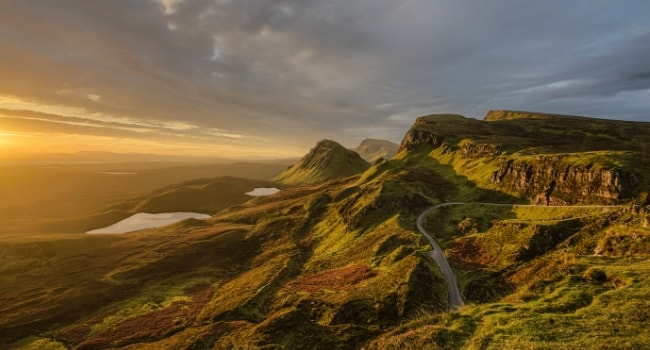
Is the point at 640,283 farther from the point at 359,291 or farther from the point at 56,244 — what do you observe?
the point at 56,244

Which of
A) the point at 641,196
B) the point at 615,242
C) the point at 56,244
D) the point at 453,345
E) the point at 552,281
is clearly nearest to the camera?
the point at 453,345

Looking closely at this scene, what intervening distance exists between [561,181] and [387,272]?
198ft

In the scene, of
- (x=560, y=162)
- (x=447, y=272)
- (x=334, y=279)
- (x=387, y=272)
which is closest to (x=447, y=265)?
(x=447, y=272)

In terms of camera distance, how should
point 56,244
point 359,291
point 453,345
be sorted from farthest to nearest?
point 56,244 → point 359,291 → point 453,345

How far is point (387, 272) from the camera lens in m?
63.2

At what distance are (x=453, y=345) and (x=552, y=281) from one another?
77.6 feet

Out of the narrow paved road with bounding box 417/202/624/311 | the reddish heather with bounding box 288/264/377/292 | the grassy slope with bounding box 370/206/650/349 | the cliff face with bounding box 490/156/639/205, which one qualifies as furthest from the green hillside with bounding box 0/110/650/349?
the narrow paved road with bounding box 417/202/624/311

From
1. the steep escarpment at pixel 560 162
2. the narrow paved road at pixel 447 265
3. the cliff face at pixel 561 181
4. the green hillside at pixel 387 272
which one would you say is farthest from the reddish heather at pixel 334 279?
the steep escarpment at pixel 560 162

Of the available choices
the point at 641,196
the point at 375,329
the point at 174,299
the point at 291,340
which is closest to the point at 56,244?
the point at 174,299

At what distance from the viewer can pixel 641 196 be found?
230 ft

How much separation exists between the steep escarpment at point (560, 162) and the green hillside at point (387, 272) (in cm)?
58

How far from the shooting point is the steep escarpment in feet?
251

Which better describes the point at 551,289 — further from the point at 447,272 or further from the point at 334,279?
the point at 334,279

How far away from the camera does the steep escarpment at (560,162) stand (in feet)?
251
